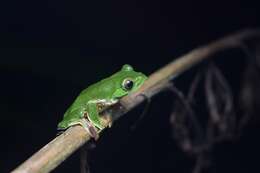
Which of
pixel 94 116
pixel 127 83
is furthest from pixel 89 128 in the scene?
pixel 127 83

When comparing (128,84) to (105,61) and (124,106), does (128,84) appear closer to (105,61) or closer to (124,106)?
(124,106)

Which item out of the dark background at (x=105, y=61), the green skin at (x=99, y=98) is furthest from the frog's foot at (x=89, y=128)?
the dark background at (x=105, y=61)

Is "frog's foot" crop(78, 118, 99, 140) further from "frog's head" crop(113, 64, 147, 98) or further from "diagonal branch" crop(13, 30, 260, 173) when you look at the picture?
"frog's head" crop(113, 64, 147, 98)

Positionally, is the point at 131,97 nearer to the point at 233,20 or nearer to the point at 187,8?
the point at 187,8

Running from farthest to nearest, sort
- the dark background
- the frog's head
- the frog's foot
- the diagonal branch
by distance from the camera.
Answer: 1. the dark background
2. the frog's head
3. the frog's foot
4. the diagonal branch

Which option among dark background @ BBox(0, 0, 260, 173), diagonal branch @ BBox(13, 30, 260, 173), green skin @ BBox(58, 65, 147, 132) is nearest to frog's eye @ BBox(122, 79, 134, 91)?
green skin @ BBox(58, 65, 147, 132)

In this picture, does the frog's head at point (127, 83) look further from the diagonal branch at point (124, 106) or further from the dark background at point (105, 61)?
Result: the dark background at point (105, 61)
